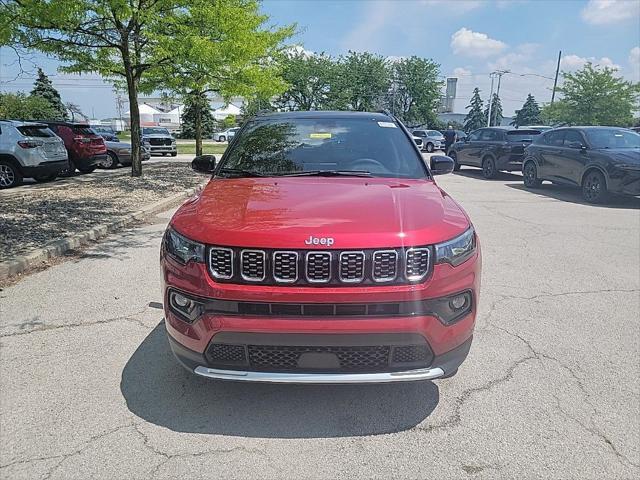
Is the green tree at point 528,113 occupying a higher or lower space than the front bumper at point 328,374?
higher

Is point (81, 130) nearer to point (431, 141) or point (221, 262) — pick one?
point (221, 262)

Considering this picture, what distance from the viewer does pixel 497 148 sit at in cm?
1619

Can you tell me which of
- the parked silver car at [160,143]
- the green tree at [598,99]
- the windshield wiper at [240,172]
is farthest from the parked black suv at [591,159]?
the green tree at [598,99]

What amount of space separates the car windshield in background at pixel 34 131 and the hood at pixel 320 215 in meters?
10.3

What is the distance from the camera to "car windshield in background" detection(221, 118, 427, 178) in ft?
12.1

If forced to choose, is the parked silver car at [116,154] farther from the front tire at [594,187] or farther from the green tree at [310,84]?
the green tree at [310,84]

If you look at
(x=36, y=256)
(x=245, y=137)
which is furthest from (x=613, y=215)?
(x=36, y=256)

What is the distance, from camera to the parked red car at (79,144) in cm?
1402

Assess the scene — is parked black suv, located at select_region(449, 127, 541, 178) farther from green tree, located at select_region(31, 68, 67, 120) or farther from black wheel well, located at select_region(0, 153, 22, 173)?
green tree, located at select_region(31, 68, 67, 120)

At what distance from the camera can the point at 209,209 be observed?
112 inches

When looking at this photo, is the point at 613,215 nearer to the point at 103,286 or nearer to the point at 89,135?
the point at 103,286

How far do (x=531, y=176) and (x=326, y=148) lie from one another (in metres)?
11.6

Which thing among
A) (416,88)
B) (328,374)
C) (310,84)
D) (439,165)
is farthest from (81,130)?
(416,88)

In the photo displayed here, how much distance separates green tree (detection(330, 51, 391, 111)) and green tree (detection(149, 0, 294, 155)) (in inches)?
1498
